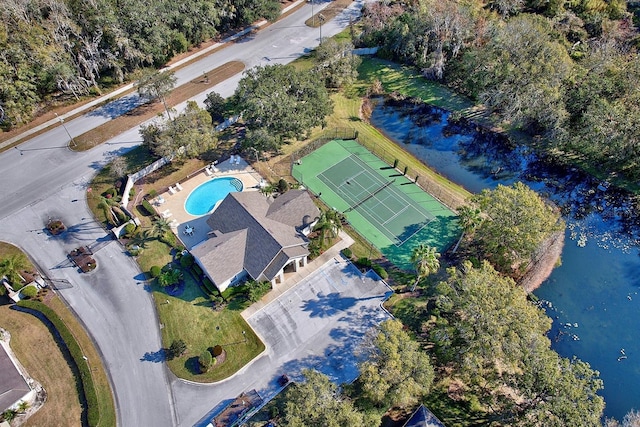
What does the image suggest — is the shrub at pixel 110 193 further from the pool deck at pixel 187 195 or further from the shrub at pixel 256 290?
the shrub at pixel 256 290

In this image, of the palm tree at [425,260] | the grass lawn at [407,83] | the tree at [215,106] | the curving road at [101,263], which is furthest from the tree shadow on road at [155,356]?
the grass lawn at [407,83]

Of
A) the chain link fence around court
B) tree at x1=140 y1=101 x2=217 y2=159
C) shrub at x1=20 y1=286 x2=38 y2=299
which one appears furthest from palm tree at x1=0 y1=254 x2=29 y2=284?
the chain link fence around court

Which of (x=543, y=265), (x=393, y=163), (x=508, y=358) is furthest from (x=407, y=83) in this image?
(x=508, y=358)

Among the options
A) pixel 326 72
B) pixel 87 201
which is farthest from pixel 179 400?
pixel 326 72

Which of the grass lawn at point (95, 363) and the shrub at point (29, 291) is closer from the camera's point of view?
the grass lawn at point (95, 363)

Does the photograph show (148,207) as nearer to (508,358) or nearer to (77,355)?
(77,355)

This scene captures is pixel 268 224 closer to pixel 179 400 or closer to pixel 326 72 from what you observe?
pixel 179 400

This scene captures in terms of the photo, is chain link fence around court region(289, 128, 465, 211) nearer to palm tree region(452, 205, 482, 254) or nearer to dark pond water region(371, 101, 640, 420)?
dark pond water region(371, 101, 640, 420)
